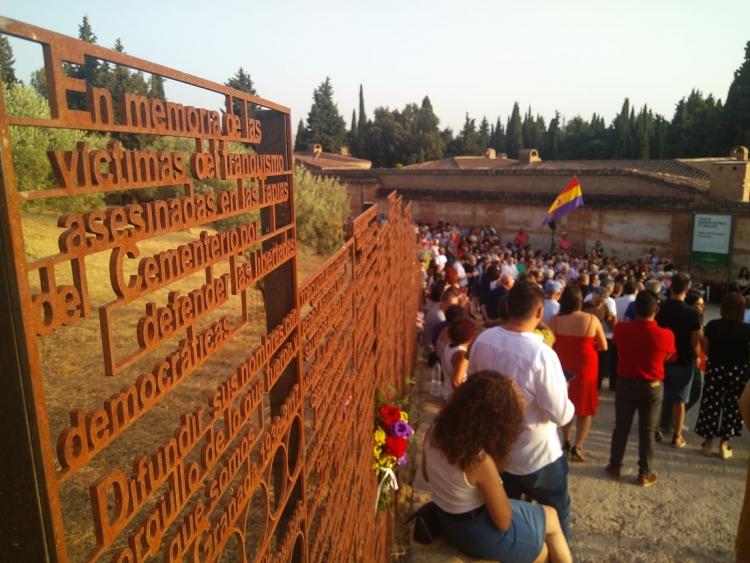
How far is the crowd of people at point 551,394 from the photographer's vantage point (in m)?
2.75

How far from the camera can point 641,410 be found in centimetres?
486

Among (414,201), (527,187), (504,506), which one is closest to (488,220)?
(527,187)

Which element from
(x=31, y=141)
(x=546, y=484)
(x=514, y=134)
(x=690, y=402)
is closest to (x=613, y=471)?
(x=690, y=402)

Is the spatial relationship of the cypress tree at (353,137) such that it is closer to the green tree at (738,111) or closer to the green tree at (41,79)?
the green tree at (738,111)

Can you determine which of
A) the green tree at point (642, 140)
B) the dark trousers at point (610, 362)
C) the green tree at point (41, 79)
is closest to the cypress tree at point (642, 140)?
the green tree at point (642, 140)

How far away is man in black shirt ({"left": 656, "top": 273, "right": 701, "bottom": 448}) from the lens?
5.45 m

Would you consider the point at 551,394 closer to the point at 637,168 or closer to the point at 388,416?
the point at 388,416

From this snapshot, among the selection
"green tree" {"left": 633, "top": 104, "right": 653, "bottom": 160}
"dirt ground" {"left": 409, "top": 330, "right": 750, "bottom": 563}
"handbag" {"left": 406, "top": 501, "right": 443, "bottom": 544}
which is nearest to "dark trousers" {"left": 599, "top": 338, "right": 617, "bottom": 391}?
"dirt ground" {"left": 409, "top": 330, "right": 750, "bottom": 563}

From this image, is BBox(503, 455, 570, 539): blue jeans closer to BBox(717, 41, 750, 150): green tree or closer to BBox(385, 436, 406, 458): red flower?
BBox(385, 436, 406, 458): red flower

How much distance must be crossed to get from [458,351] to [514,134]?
59.9 m

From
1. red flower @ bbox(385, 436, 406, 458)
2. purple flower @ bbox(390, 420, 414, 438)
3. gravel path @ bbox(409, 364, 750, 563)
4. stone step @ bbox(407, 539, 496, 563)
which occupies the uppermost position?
purple flower @ bbox(390, 420, 414, 438)

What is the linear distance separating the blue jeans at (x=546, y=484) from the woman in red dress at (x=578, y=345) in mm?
1597

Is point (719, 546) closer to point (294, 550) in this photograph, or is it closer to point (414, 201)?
point (294, 550)

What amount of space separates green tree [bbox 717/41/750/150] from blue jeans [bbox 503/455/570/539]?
39.1 meters
